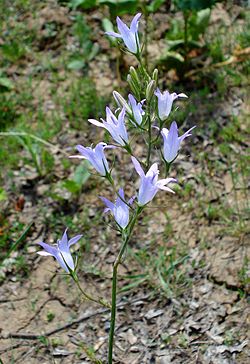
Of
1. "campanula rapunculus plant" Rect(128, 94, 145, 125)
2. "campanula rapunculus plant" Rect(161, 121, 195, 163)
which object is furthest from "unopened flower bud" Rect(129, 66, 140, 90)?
"campanula rapunculus plant" Rect(161, 121, 195, 163)

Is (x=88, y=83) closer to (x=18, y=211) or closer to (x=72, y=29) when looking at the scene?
(x=72, y=29)

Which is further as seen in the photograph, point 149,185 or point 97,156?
point 97,156

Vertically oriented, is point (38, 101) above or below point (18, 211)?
above

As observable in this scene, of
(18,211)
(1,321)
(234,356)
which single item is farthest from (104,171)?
(18,211)

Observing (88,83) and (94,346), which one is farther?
(88,83)

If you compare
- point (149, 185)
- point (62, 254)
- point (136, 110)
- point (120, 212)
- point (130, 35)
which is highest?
point (130, 35)

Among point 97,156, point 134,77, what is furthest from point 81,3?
point 97,156

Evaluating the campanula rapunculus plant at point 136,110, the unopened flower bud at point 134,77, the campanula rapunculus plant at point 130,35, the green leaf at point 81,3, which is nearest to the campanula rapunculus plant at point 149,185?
the campanula rapunculus plant at point 136,110

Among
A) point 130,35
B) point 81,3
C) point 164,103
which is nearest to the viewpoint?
point 164,103

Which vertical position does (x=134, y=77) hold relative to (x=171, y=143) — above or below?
above

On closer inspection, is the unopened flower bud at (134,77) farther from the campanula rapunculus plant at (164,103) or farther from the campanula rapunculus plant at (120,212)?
the campanula rapunculus plant at (120,212)

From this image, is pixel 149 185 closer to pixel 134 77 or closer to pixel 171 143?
pixel 171 143
